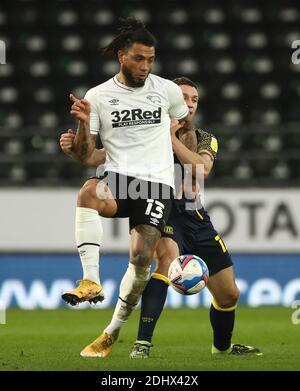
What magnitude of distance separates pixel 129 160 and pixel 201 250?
3.29 feet

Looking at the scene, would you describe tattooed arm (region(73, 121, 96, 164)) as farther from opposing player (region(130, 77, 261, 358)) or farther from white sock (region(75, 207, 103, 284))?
opposing player (region(130, 77, 261, 358))

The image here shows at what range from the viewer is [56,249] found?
13.3 meters

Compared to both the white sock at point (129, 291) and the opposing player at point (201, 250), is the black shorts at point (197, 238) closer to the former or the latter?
the opposing player at point (201, 250)

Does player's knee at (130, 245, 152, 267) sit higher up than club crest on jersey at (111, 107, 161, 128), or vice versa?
club crest on jersey at (111, 107, 161, 128)

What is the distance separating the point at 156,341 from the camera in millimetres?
8758

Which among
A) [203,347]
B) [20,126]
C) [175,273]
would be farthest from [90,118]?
[20,126]

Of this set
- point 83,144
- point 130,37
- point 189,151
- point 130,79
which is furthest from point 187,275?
point 130,37

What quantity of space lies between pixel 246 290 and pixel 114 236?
1831 millimetres

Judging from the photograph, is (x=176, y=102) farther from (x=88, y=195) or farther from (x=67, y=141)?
(x=88, y=195)

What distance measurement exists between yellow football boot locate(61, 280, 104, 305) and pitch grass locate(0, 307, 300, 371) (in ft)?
1.32

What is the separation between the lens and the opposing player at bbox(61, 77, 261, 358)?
716 cm
